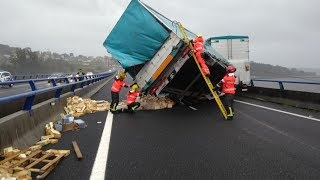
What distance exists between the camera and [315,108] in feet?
47.9

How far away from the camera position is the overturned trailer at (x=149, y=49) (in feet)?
45.0

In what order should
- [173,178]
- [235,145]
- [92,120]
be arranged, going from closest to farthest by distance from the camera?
[173,178]
[235,145]
[92,120]

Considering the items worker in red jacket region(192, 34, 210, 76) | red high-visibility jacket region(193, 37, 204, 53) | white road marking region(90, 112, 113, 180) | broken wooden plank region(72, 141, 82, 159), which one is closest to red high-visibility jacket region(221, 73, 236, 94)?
worker in red jacket region(192, 34, 210, 76)

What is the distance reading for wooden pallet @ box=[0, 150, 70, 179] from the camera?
18.5 ft

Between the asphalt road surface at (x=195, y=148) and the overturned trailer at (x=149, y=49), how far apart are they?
2.13 metres

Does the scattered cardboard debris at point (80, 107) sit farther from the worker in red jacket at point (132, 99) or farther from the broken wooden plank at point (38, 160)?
the broken wooden plank at point (38, 160)

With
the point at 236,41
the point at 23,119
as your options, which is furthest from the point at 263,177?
the point at 236,41

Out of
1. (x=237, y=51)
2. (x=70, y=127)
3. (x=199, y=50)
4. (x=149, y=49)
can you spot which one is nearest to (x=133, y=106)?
(x=149, y=49)

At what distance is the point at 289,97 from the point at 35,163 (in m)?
13.0

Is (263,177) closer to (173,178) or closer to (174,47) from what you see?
(173,178)

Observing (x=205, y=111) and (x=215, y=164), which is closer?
(x=215, y=164)

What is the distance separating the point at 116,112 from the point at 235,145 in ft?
23.0

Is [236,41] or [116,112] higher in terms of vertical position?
[236,41]

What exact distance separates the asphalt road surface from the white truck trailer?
10367 millimetres
